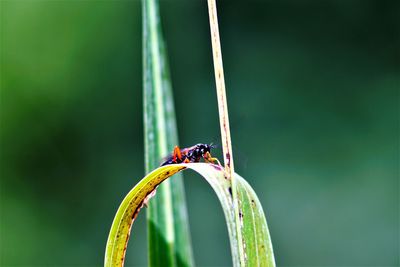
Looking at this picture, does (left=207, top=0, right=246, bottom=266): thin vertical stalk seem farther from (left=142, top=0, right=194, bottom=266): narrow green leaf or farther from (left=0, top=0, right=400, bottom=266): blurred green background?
(left=0, top=0, right=400, bottom=266): blurred green background

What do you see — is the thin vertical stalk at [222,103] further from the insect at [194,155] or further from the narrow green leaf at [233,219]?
the insect at [194,155]

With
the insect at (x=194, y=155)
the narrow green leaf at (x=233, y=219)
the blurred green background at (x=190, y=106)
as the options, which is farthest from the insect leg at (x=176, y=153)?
the blurred green background at (x=190, y=106)

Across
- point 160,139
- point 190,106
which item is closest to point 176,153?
point 160,139

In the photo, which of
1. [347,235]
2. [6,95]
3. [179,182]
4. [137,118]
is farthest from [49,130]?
[179,182]

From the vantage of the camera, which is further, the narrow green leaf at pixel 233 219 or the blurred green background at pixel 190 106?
the blurred green background at pixel 190 106

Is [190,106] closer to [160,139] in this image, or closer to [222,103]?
[160,139]

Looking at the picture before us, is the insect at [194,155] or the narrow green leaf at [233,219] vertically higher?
the insect at [194,155]
